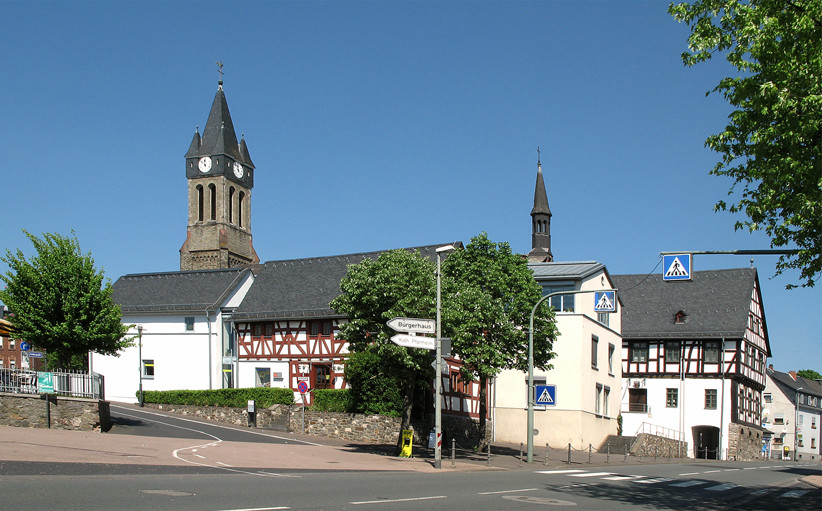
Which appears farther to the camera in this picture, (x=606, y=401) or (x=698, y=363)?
(x=698, y=363)

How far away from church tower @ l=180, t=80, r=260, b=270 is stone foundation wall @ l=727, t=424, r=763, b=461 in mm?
61412

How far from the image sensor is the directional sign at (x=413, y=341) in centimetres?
2361

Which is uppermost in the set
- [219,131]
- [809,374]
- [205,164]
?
[219,131]

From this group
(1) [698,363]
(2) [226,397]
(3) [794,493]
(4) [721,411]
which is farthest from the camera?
(1) [698,363]

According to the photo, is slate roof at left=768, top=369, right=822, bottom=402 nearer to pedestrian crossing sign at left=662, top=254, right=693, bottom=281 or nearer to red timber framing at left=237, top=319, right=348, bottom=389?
red timber framing at left=237, top=319, right=348, bottom=389

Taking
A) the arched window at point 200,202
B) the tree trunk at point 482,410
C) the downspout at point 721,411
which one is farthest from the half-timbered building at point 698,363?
the arched window at point 200,202

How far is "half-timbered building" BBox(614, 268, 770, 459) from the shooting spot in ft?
184

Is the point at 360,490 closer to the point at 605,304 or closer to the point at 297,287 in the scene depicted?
the point at 605,304

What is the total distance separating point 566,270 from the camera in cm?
4584

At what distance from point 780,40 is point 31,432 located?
24.0 metres

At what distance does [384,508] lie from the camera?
42.9ft

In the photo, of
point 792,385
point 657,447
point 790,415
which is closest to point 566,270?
point 657,447

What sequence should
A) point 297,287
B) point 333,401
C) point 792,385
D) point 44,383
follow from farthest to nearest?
point 792,385 → point 297,287 → point 333,401 → point 44,383

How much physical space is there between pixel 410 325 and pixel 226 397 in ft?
72.6
